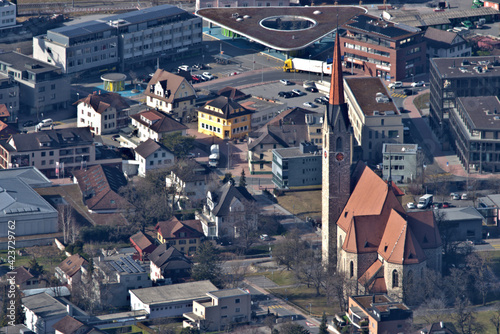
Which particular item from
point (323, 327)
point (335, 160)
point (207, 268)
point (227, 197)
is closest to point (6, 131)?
point (227, 197)

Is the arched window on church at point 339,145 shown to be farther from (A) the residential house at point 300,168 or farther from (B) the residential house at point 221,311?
(A) the residential house at point 300,168

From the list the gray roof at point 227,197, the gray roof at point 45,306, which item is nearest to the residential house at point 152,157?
the gray roof at point 227,197

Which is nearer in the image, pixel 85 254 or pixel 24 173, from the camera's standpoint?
pixel 85 254

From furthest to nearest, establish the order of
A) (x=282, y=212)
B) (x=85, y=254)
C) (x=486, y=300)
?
(x=282, y=212)
(x=85, y=254)
(x=486, y=300)

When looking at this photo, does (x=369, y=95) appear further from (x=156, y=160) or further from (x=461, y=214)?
(x=461, y=214)

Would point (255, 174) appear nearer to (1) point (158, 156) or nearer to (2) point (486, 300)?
(1) point (158, 156)

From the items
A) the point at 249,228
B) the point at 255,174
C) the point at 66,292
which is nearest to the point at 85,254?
the point at 66,292
